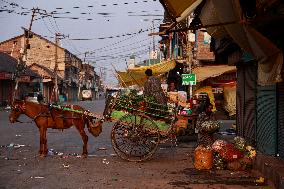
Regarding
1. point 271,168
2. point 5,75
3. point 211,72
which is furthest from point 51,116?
point 5,75

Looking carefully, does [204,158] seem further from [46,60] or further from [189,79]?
[46,60]

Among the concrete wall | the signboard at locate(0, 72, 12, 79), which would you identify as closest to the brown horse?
the concrete wall

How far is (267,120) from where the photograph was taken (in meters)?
10.8

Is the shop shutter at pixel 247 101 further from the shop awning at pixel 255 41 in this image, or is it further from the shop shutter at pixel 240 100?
the shop awning at pixel 255 41

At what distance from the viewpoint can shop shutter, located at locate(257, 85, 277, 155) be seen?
34.0ft

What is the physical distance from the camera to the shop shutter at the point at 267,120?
1037cm

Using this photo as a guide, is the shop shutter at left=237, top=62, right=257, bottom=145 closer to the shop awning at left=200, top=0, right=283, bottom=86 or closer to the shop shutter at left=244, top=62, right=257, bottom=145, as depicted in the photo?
the shop shutter at left=244, top=62, right=257, bottom=145

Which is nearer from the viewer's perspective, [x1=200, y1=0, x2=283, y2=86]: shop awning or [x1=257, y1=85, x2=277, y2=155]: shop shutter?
[x1=200, y1=0, x2=283, y2=86]: shop awning

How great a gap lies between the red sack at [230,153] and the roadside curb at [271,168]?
483mm

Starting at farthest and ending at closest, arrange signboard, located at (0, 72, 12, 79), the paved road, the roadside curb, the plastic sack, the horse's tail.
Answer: signboard, located at (0, 72, 12, 79), the horse's tail, the plastic sack, the paved road, the roadside curb

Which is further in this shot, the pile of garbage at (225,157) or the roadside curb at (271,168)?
the pile of garbage at (225,157)

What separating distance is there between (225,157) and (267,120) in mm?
1546

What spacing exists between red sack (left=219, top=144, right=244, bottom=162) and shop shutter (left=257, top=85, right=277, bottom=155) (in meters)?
0.82

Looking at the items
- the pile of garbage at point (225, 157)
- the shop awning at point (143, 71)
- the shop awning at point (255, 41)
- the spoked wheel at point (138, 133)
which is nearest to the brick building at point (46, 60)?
the shop awning at point (143, 71)
